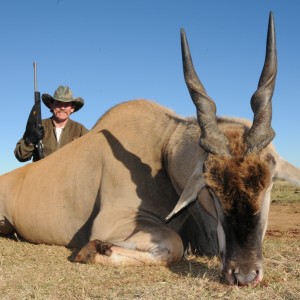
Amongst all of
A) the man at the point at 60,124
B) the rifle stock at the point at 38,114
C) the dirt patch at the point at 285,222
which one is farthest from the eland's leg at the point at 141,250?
the man at the point at 60,124

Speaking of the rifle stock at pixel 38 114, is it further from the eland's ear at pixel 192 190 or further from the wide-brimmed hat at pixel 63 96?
the eland's ear at pixel 192 190

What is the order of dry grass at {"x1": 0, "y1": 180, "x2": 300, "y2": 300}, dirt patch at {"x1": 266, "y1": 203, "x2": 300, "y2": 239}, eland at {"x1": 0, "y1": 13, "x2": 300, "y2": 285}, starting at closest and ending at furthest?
1. dry grass at {"x1": 0, "y1": 180, "x2": 300, "y2": 300}
2. eland at {"x1": 0, "y1": 13, "x2": 300, "y2": 285}
3. dirt patch at {"x1": 266, "y1": 203, "x2": 300, "y2": 239}

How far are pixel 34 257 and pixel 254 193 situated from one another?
7.51 feet

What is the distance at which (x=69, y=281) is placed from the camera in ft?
10.9

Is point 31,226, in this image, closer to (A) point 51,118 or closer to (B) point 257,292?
(A) point 51,118

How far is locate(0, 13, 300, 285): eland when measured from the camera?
9.86 feet

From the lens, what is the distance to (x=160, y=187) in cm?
426

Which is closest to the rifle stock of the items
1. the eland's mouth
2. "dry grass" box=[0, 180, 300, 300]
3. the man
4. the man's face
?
the man

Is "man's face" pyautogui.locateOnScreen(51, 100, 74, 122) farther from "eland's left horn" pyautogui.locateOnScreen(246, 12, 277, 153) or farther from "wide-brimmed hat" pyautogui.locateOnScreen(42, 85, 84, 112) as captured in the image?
"eland's left horn" pyautogui.locateOnScreen(246, 12, 277, 153)

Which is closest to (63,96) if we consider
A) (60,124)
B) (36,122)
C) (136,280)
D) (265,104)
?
(60,124)

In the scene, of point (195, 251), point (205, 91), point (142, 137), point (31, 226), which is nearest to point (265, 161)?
point (205, 91)

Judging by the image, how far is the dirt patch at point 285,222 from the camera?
6.25 meters

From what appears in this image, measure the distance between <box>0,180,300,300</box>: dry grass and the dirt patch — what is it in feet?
6.29

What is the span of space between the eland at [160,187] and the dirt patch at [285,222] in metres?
2.26
